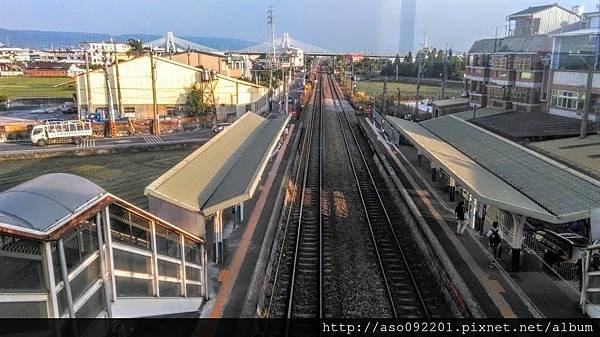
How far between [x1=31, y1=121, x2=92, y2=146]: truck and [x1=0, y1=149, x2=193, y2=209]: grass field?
124 inches

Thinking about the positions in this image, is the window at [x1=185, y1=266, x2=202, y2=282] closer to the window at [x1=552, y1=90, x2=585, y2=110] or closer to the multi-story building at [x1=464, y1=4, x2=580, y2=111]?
the window at [x1=552, y1=90, x2=585, y2=110]

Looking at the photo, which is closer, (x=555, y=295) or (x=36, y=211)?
(x=36, y=211)

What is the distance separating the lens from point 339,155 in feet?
80.1

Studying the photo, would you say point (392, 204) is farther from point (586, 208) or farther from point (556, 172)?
point (586, 208)

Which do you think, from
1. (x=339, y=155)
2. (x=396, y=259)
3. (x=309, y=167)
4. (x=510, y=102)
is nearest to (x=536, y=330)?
(x=396, y=259)

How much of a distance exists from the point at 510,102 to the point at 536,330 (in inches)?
912

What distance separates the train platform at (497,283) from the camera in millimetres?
7797

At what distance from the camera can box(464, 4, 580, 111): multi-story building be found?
25.4 meters

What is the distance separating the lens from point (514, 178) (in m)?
11.2

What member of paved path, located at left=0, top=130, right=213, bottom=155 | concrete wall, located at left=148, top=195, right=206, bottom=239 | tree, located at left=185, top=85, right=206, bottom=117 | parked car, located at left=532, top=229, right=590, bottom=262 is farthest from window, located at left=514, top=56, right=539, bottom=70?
concrete wall, located at left=148, top=195, right=206, bottom=239

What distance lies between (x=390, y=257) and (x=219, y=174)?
4.42 metres

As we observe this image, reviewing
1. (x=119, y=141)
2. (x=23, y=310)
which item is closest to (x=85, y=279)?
(x=23, y=310)

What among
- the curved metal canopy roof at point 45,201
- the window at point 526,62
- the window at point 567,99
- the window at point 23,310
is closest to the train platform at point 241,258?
the curved metal canopy roof at point 45,201

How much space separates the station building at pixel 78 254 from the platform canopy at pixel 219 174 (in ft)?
7.38
